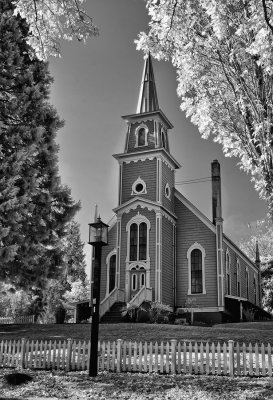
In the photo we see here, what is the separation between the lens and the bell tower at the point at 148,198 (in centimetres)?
2858

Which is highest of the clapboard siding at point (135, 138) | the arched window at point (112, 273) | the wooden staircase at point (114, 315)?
the clapboard siding at point (135, 138)

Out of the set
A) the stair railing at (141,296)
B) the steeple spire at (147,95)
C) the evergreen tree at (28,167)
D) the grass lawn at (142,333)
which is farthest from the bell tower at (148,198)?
the evergreen tree at (28,167)

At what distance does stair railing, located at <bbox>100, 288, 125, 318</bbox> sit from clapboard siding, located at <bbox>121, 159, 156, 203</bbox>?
626 centimetres

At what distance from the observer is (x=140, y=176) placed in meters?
30.8

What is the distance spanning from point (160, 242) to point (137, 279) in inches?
107

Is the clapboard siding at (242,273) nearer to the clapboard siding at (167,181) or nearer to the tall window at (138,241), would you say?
the clapboard siding at (167,181)

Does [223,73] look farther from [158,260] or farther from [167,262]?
[167,262]

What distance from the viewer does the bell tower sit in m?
28.6

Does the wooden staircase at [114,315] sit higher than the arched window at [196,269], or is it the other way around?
the arched window at [196,269]

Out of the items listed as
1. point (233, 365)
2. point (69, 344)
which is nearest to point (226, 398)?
point (233, 365)

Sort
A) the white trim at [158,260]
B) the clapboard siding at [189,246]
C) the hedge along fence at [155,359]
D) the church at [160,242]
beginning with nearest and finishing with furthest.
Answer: the hedge along fence at [155,359], the white trim at [158,260], the church at [160,242], the clapboard siding at [189,246]

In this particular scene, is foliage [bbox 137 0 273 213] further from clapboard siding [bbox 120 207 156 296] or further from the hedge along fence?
clapboard siding [bbox 120 207 156 296]

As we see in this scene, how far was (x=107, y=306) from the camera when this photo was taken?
2684cm

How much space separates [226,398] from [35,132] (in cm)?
1309
